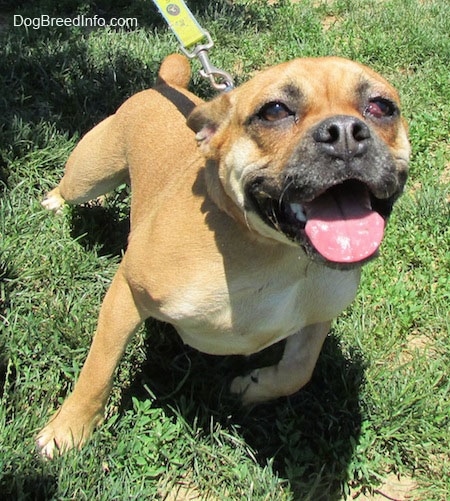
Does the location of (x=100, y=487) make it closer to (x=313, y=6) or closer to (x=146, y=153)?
(x=146, y=153)

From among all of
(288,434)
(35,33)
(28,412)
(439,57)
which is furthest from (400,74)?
(28,412)

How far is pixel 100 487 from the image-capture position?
2957 mm

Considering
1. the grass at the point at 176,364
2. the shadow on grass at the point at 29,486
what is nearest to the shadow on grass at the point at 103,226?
the grass at the point at 176,364

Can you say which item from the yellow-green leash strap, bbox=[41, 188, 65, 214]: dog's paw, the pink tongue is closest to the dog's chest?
the pink tongue

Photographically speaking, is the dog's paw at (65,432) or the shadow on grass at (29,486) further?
the dog's paw at (65,432)

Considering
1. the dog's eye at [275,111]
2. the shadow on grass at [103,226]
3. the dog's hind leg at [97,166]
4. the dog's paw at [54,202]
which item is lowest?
the shadow on grass at [103,226]

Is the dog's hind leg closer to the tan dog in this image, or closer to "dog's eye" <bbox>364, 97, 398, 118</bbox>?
the tan dog

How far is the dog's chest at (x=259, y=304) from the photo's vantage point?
265cm

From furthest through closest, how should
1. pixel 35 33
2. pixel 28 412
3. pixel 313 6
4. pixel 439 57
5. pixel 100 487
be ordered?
pixel 313 6
pixel 439 57
pixel 35 33
pixel 28 412
pixel 100 487

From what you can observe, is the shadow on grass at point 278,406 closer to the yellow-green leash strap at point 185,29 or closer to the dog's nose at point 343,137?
the yellow-green leash strap at point 185,29

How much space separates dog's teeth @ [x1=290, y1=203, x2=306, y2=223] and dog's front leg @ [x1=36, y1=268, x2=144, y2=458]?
850 mm

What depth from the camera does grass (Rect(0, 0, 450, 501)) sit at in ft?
10.2

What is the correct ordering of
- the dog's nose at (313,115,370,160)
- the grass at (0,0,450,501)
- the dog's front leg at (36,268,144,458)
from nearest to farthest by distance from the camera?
the dog's nose at (313,115,370,160)
the dog's front leg at (36,268,144,458)
the grass at (0,0,450,501)

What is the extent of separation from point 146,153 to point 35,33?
2702 mm
